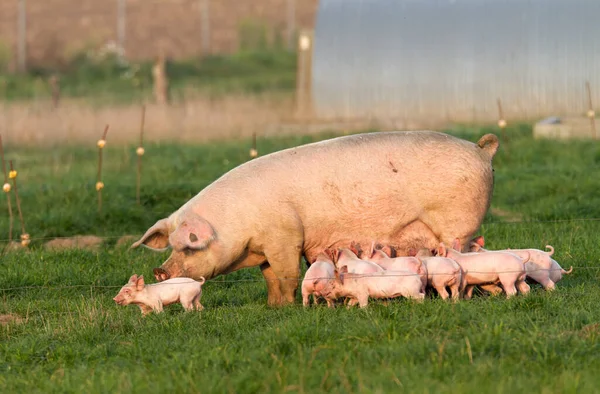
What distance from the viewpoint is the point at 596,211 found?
13.0 meters

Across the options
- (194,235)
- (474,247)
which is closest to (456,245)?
(474,247)

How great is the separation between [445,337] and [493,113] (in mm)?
15879

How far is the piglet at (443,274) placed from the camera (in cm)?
813

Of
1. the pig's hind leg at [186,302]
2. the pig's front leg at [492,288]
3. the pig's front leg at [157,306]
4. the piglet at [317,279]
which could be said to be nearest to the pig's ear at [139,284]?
the pig's front leg at [157,306]

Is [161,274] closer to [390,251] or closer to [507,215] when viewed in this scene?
[390,251]

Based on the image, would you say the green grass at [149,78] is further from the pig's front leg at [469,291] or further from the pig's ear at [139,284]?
the pig's front leg at [469,291]

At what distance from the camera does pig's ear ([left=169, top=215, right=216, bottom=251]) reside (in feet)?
28.1

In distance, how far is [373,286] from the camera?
8.04 meters

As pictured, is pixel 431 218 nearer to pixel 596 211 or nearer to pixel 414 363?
pixel 414 363

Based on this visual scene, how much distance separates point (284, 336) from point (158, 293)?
177 centimetres

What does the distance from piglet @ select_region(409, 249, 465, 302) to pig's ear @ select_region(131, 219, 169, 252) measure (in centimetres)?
218

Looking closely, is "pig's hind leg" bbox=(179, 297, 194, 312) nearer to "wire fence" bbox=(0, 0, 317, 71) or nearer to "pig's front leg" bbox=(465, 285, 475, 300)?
"pig's front leg" bbox=(465, 285, 475, 300)

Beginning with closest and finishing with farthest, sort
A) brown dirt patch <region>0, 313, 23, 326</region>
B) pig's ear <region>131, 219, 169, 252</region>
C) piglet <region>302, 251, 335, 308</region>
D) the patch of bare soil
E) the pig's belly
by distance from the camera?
piglet <region>302, 251, 335, 308</region> < brown dirt patch <region>0, 313, 23, 326</region> < the pig's belly < pig's ear <region>131, 219, 169, 252</region> < the patch of bare soil

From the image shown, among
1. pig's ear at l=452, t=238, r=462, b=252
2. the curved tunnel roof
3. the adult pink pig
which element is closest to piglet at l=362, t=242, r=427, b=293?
the adult pink pig
